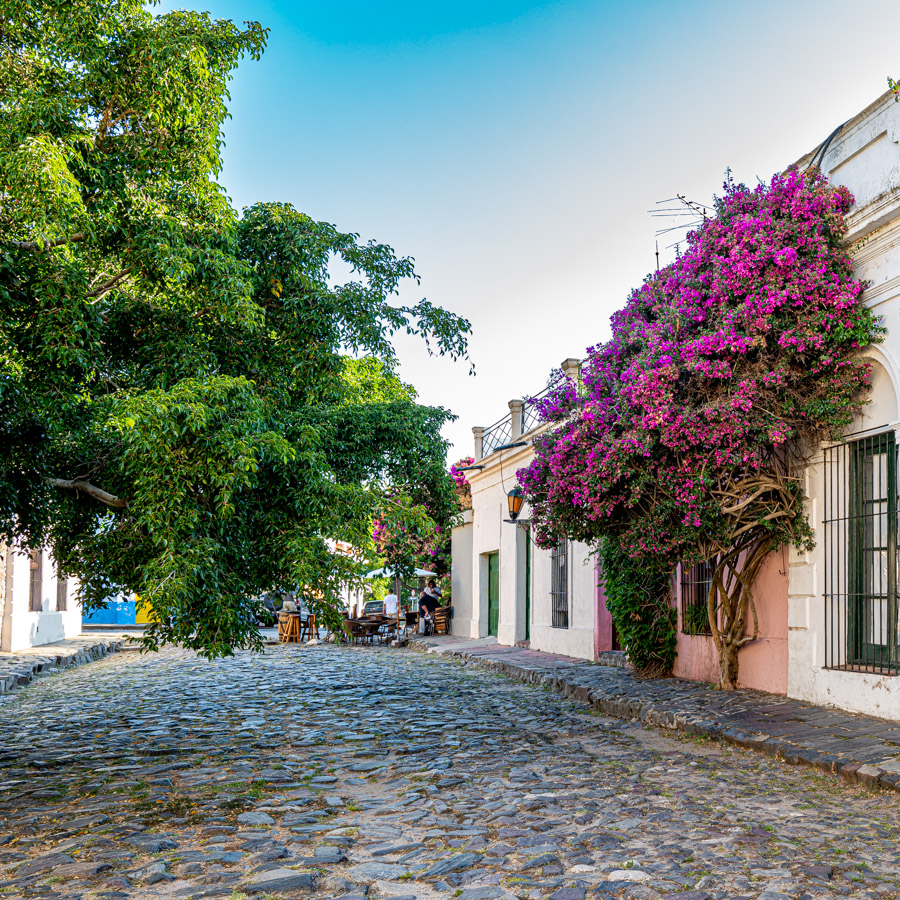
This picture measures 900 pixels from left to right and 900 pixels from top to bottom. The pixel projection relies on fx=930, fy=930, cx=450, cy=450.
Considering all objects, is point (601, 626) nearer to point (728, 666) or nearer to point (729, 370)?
point (728, 666)

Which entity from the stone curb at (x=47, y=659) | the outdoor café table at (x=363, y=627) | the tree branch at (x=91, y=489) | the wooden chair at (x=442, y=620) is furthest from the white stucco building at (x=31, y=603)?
the wooden chair at (x=442, y=620)

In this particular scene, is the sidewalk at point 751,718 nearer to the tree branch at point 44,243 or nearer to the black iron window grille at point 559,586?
the black iron window grille at point 559,586

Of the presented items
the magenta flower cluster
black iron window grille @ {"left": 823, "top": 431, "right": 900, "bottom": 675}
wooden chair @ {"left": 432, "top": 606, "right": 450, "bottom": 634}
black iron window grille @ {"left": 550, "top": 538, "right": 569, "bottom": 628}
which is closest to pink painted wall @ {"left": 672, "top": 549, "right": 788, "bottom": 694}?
black iron window grille @ {"left": 823, "top": 431, "right": 900, "bottom": 675}

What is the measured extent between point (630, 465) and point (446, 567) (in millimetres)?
20506

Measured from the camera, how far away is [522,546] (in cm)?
2052

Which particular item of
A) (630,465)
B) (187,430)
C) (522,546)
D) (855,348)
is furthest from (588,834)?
(522,546)

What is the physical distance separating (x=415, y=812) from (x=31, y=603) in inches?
690

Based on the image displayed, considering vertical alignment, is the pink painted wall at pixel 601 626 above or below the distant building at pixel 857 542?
below

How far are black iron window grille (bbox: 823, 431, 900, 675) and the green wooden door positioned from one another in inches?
550

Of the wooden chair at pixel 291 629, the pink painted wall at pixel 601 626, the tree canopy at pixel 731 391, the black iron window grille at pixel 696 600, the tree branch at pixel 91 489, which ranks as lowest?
the wooden chair at pixel 291 629

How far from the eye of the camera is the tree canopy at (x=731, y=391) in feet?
28.6

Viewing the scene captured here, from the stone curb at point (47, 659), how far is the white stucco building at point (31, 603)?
42cm

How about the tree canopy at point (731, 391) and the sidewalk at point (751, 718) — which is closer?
the sidewalk at point (751, 718)

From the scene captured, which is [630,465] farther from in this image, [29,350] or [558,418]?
[29,350]
